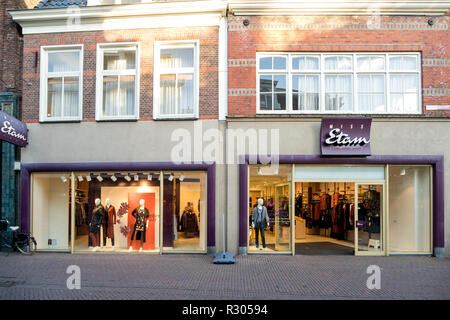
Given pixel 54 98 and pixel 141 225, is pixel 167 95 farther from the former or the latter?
pixel 141 225

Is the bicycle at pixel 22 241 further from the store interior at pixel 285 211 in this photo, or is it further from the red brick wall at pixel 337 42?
the red brick wall at pixel 337 42

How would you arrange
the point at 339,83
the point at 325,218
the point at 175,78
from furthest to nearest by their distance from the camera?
the point at 325,218 → the point at 175,78 → the point at 339,83

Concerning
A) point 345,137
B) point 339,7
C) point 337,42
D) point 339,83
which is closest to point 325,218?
point 345,137

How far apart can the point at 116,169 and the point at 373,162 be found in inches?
320

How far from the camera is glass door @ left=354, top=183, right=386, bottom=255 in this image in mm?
12141

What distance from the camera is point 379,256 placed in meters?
12.0

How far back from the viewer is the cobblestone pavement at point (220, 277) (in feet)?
25.5

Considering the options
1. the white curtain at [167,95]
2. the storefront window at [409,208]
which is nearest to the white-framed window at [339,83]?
the storefront window at [409,208]

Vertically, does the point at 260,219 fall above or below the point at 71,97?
below


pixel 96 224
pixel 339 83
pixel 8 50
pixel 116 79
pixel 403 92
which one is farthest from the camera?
pixel 8 50

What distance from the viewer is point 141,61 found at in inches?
500
